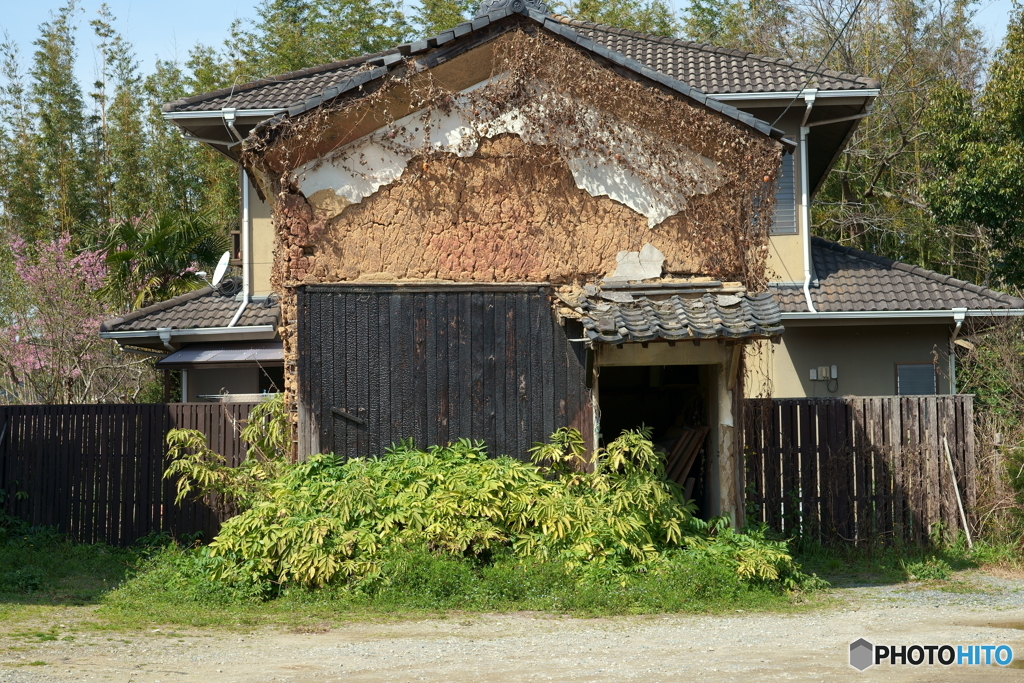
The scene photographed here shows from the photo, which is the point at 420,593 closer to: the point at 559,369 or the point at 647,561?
the point at 647,561

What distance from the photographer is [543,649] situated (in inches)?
293

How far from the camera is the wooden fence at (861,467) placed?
11.5 m

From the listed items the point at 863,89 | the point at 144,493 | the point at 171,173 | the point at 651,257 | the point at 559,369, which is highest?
the point at 171,173

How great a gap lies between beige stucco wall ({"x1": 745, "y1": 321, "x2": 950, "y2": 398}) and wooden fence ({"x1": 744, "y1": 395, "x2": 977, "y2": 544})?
9.82ft

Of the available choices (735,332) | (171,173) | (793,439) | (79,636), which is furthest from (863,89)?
(171,173)

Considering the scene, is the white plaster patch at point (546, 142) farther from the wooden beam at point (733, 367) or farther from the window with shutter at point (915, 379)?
the window with shutter at point (915, 379)

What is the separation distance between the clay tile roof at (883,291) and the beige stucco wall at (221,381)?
825 cm

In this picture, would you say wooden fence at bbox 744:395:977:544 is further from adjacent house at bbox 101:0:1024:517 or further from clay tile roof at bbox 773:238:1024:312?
clay tile roof at bbox 773:238:1024:312

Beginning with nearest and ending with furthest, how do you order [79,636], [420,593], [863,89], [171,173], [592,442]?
1. [79,636]
2. [420,593]
3. [592,442]
4. [863,89]
5. [171,173]

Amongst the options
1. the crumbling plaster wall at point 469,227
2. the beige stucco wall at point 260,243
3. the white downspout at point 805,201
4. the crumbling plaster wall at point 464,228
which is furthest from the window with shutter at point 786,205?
the beige stucco wall at point 260,243

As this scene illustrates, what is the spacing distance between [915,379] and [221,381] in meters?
10.8

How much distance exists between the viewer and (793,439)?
1165 cm

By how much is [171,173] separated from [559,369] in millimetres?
21881

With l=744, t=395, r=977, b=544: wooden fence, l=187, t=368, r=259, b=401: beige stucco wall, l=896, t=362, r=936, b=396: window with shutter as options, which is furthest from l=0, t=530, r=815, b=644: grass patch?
l=896, t=362, r=936, b=396: window with shutter
